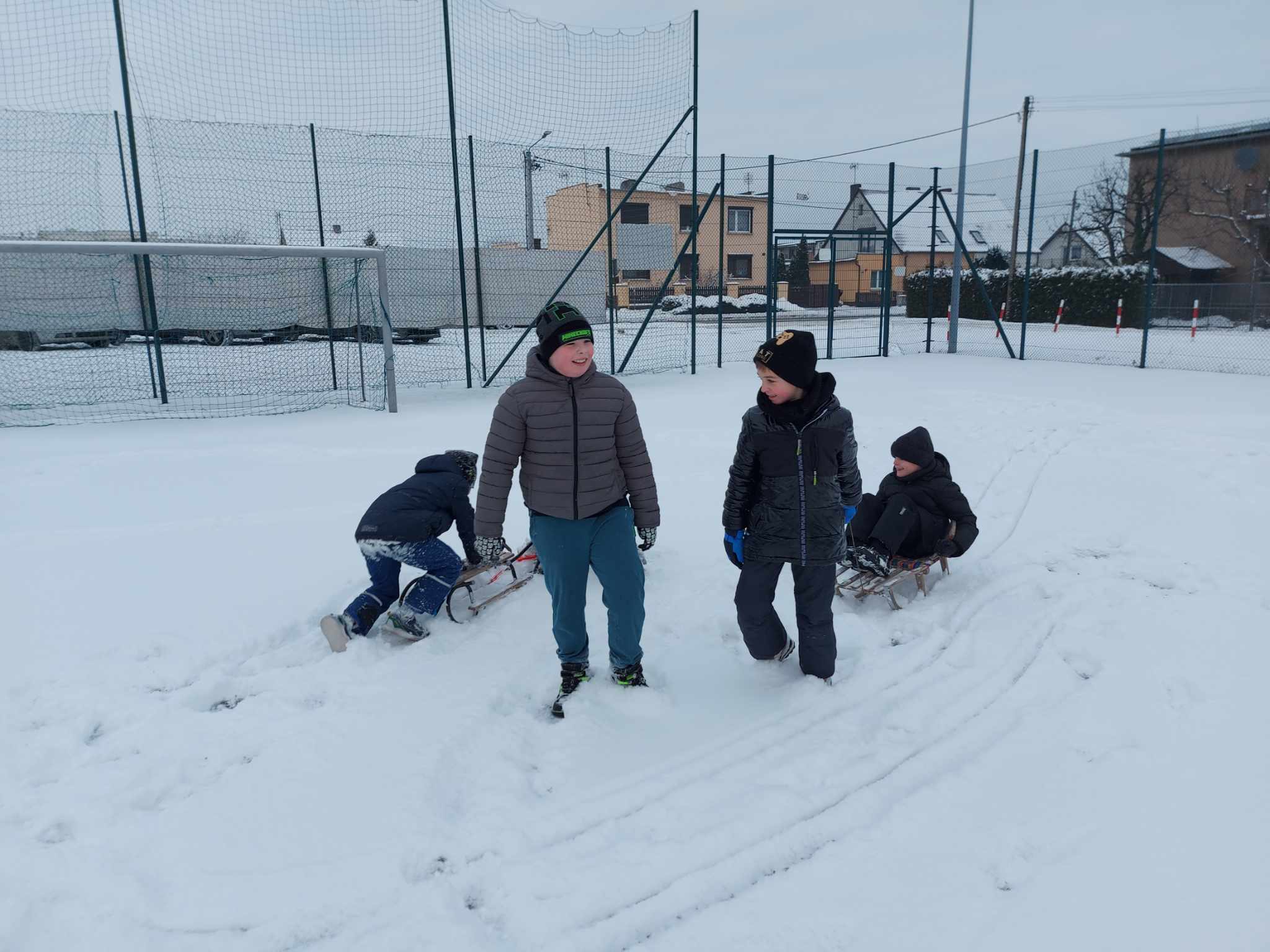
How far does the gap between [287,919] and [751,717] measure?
5.98ft

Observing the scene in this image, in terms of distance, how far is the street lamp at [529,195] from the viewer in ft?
37.5

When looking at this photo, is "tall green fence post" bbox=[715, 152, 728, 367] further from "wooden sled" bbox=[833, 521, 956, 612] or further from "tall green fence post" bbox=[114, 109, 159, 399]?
"wooden sled" bbox=[833, 521, 956, 612]

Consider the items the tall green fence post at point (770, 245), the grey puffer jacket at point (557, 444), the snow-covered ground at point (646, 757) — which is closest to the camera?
the snow-covered ground at point (646, 757)

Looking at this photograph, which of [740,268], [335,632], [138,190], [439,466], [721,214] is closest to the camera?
[335,632]

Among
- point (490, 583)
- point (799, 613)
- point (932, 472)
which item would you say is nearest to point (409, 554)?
point (490, 583)

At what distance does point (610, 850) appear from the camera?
8.61ft

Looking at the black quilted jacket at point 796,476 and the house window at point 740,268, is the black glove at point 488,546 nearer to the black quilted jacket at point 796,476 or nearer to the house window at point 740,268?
the black quilted jacket at point 796,476

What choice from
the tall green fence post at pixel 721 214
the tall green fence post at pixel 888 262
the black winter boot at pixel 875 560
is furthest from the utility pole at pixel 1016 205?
the black winter boot at pixel 875 560

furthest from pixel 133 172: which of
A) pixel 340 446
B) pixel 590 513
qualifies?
pixel 590 513

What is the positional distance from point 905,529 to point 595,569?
201 cm

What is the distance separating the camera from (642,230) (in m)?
13.1

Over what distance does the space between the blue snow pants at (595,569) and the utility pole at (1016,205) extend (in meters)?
18.1

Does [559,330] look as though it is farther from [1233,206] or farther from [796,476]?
[1233,206]

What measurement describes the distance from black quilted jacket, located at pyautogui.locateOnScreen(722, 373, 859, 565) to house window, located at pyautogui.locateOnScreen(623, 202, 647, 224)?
984 centimetres
